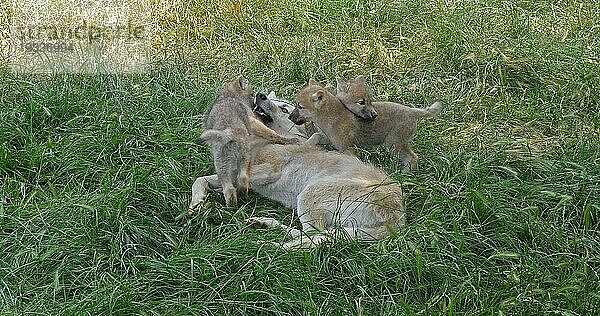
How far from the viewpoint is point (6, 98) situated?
6887 millimetres

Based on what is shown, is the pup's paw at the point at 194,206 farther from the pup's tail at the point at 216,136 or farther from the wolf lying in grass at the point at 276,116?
the wolf lying in grass at the point at 276,116

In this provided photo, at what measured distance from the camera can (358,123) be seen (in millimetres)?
6031

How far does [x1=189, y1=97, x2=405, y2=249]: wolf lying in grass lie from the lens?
4.90 meters

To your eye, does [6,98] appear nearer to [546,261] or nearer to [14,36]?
[14,36]

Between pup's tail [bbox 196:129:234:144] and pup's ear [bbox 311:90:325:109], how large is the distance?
77 cm

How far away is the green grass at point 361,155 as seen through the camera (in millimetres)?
4312

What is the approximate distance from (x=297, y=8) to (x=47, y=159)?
3761 mm

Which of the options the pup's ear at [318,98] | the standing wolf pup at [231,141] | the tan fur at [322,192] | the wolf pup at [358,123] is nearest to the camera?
the tan fur at [322,192]

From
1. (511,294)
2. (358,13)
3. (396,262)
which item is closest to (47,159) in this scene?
(396,262)

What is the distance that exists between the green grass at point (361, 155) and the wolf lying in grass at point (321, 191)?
12 cm

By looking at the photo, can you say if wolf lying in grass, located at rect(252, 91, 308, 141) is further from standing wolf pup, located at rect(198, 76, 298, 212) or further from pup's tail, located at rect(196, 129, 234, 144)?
pup's tail, located at rect(196, 129, 234, 144)

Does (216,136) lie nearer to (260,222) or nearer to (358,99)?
(260,222)

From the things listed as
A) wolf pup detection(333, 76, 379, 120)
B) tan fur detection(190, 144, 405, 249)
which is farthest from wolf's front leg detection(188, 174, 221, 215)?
wolf pup detection(333, 76, 379, 120)

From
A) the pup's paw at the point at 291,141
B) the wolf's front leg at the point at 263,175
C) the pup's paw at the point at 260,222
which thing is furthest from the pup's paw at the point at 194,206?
the pup's paw at the point at 291,141
